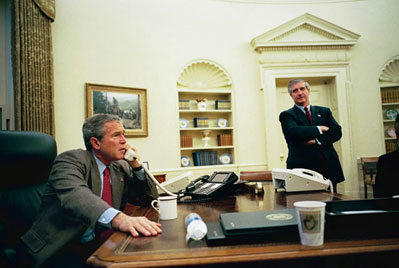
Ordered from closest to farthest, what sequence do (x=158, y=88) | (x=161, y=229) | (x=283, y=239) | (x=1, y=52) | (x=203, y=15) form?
(x=283, y=239), (x=161, y=229), (x=1, y=52), (x=158, y=88), (x=203, y=15)

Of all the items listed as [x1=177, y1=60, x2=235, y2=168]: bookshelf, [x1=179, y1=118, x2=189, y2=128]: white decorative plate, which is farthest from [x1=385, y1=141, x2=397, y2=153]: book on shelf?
[x1=179, y1=118, x2=189, y2=128]: white decorative plate

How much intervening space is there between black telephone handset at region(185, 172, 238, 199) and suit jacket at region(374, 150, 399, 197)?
88 cm

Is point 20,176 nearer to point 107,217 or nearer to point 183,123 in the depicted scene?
point 107,217

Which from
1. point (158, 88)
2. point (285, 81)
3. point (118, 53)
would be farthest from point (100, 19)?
point (285, 81)

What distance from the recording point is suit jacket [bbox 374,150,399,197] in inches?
63.1

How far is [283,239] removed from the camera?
0.73 metres

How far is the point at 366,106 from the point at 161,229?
15.6ft

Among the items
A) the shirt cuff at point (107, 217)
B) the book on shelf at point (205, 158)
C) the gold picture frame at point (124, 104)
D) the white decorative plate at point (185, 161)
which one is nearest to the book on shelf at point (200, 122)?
the book on shelf at point (205, 158)

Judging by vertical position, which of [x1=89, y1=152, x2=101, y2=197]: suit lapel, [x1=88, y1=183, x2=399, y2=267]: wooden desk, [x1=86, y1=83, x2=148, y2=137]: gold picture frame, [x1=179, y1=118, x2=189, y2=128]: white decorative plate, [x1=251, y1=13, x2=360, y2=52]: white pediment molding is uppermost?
[x1=251, y1=13, x2=360, y2=52]: white pediment molding

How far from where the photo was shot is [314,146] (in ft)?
7.32

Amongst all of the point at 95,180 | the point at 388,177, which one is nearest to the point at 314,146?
the point at 388,177

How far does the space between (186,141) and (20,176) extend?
9.93ft

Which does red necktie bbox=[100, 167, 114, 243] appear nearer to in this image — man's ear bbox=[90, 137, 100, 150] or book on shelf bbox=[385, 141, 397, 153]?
man's ear bbox=[90, 137, 100, 150]

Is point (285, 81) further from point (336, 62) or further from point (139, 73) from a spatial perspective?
point (139, 73)
